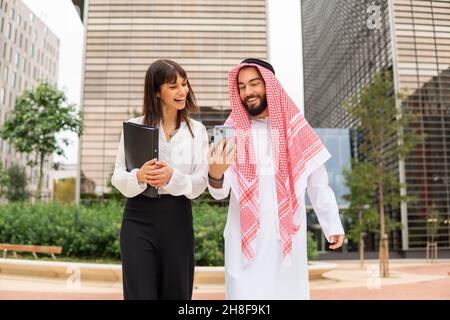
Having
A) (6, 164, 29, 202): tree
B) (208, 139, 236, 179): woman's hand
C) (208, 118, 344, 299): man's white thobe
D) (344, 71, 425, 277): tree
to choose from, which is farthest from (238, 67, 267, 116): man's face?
(6, 164, 29, 202): tree

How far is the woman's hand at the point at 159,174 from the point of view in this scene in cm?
153

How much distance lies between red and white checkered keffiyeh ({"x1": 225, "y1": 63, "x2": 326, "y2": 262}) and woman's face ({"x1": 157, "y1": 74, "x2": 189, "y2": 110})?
8.6 inches

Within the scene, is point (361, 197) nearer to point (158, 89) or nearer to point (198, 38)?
point (198, 38)

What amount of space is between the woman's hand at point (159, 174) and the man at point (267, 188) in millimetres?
167

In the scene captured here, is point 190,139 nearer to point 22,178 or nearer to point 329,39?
point 329,39

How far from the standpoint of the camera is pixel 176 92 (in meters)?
1.72

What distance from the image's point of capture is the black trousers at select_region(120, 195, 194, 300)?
5.20ft

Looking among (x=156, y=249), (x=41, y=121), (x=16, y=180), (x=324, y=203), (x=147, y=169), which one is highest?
(x=41, y=121)

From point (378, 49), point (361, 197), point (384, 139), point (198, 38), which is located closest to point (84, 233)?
point (198, 38)

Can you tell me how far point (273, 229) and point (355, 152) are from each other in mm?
9094

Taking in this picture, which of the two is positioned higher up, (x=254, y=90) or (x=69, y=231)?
(x=254, y=90)

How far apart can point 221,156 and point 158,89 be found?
15.4 inches

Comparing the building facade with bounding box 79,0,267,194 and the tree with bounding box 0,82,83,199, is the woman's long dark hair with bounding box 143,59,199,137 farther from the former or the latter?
the tree with bounding box 0,82,83,199

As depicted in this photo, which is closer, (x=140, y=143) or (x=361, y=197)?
(x=140, y=143)
